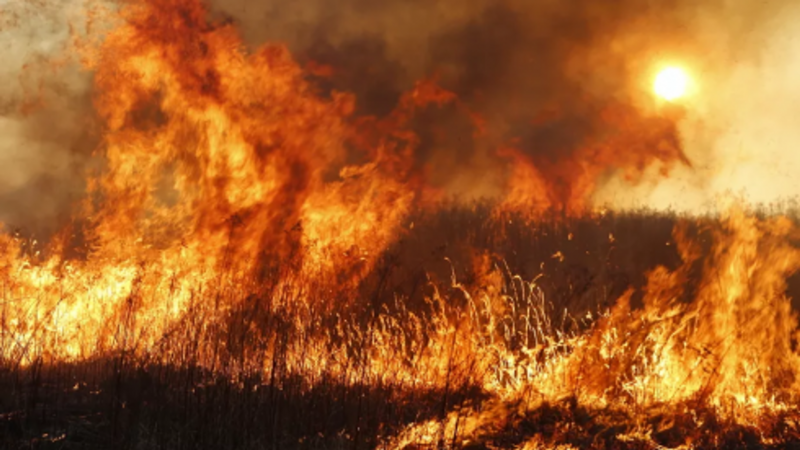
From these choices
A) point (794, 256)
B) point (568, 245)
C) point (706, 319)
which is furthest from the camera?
point (568, 245)

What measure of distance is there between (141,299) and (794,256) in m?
11.0

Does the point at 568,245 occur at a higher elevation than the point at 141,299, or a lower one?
higher

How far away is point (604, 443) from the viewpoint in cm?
592

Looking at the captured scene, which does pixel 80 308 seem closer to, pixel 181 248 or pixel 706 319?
pixel 181 248

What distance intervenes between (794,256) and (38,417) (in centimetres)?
1211

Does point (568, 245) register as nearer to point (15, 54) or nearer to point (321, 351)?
point (321, 351)

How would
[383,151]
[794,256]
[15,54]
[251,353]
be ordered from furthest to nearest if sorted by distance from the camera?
1. [794,256]
2. [15,54]
3. [383,151]
4. [251,353]

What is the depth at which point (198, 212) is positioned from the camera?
8367 mm

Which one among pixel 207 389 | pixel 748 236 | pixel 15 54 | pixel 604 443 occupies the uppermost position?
pixel 15 54

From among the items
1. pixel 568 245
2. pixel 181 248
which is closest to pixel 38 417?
pixel 181 248

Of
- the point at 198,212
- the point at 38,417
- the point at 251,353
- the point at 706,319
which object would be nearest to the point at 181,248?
the point at 198,212

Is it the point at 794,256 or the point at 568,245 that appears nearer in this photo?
the point at 794,256

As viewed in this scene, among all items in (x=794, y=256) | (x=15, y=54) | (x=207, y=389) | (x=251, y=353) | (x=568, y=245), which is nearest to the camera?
(x=207, y=389)

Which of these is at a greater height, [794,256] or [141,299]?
[794,256]
